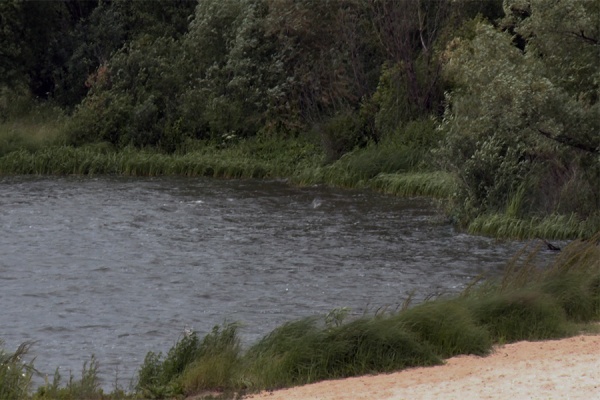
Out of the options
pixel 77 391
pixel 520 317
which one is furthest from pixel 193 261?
pixel 77 391

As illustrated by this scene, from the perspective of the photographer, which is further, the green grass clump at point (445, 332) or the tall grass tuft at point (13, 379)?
the green grass clump at point (445, 332)

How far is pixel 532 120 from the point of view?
23.0 metres

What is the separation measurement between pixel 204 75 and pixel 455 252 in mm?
21737

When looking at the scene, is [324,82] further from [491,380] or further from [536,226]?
[491,380]

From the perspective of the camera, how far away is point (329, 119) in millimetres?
37656

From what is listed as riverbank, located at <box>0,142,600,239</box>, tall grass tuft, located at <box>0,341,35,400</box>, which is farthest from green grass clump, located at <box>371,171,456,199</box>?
tall grass tuft, located at <box>0,341,35,400</box>

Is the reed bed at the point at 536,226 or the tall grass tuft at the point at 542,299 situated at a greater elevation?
the tall grass tuft at the point at 542,299

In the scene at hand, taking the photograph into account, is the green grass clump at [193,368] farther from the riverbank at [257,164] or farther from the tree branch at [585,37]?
the riverbank at [257,164]

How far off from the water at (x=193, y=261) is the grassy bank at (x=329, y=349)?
1.06 meters

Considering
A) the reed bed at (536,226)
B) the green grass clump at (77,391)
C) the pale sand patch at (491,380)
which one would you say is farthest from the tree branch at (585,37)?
the green grass clump at (77,391)

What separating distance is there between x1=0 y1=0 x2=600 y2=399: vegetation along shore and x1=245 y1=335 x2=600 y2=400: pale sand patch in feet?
1.44

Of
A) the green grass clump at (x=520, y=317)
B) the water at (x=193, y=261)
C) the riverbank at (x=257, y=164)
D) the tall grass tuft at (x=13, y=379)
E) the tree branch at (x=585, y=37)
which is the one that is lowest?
the riverbank at (x=257, y=164)

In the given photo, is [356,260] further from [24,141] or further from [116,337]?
[24,141]

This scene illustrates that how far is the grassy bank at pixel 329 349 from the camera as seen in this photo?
1225cm
